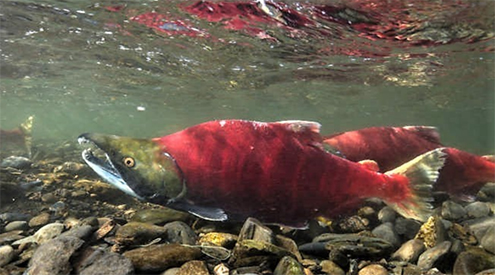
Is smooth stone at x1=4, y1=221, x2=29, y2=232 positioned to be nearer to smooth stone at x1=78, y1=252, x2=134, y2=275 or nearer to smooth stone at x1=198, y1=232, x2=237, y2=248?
smooth stone at x1=78, y1=252, x2=134, y2=275

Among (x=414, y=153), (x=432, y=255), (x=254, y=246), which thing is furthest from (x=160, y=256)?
(x=414, y=153)

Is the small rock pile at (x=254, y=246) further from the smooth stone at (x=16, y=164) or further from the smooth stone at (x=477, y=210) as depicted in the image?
the smooth stone at (x=16, y=164)

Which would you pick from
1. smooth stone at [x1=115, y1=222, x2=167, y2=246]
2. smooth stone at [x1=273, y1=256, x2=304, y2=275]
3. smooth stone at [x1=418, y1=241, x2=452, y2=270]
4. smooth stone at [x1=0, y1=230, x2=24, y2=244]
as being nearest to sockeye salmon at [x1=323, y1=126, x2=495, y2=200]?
smooth stone at [x1=418, y1=241, x2=452, y2=270]

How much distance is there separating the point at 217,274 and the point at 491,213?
455 centimetres

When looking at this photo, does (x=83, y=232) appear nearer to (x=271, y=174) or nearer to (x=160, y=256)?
(x=160, y=256)

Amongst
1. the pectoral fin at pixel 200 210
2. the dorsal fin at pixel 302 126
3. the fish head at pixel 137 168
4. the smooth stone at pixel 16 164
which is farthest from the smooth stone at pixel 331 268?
the smooth stone at pixel 16 164

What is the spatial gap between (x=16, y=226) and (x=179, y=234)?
8.92 feet

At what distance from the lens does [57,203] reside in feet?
19.5

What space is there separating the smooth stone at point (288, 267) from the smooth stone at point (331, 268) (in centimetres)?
35

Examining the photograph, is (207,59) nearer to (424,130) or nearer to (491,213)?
(424,130)

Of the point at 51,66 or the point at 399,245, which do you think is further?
the point at 51,66

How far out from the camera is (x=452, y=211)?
5.07m

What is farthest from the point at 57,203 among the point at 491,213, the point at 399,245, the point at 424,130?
the point at 491,213

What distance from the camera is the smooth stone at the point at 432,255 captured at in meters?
3.54
